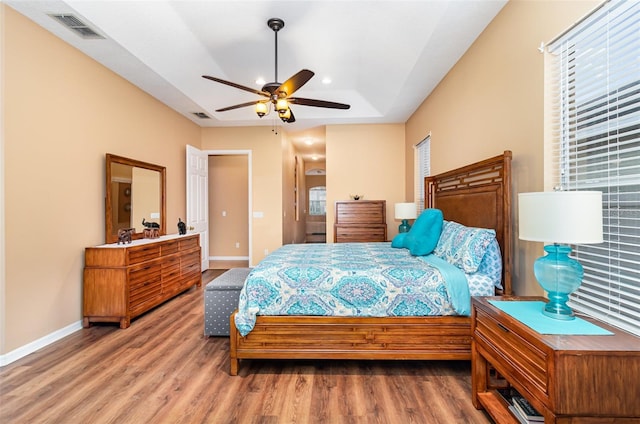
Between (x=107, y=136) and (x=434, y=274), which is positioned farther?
(x=107, y=136)

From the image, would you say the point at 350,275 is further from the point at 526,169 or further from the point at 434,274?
the point at 526,169

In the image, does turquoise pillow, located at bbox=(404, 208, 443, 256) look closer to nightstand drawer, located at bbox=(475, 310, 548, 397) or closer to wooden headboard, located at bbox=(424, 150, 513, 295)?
wooden headboard, located at bbox=(424, 150, 513, 295)

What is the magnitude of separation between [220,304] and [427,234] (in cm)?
208

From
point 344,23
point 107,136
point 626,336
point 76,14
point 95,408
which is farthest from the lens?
point 107,136

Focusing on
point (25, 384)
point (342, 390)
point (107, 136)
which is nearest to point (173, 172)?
point (107, 136)

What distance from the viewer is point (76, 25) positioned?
2635mm

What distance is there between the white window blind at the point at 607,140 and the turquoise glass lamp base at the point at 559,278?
0.30 meters

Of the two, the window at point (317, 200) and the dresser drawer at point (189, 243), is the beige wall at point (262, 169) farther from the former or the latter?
the window at point (317, 200)

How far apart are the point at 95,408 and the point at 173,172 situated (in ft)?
12.2

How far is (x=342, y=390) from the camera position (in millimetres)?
2016

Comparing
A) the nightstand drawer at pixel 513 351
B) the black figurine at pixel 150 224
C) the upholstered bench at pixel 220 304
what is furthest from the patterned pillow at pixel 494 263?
the black figurine at pixel 150 224

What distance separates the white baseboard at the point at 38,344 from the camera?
236cm

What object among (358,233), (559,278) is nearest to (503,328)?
(559,278)

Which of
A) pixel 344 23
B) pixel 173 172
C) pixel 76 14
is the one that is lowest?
pixel 173 172
